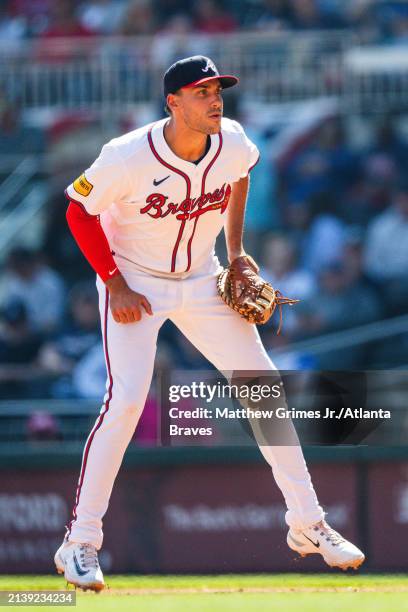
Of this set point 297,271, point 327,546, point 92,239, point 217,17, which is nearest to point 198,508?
point 327,546

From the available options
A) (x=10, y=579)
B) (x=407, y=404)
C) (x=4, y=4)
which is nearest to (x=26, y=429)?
(x=10, y=579)

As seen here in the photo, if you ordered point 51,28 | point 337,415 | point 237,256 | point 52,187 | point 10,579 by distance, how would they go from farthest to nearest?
1. point 51,28
2. point 52,187
3. point 10,579
4. point 337,415
5. point 237,256

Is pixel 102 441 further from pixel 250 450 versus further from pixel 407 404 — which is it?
pixel 407 404

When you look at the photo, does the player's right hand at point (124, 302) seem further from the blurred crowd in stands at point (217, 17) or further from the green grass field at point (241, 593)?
the blurred crowd in stands at point (217, 17)

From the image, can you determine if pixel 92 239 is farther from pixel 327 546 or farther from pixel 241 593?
pixel 241 593

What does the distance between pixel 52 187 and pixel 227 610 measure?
254 inches

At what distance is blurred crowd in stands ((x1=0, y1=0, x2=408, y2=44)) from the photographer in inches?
443

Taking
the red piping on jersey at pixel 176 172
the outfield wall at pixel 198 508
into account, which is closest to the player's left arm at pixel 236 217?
the red piping on jersey at pixel 176 172

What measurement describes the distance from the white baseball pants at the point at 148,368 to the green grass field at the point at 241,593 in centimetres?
34

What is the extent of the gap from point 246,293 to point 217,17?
22.8ft

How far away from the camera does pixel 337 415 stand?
6.00 meters

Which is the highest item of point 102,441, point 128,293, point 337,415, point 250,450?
point 128,293

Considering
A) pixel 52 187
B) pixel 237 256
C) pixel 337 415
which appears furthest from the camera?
pixel 52 187

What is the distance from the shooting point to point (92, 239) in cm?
489
